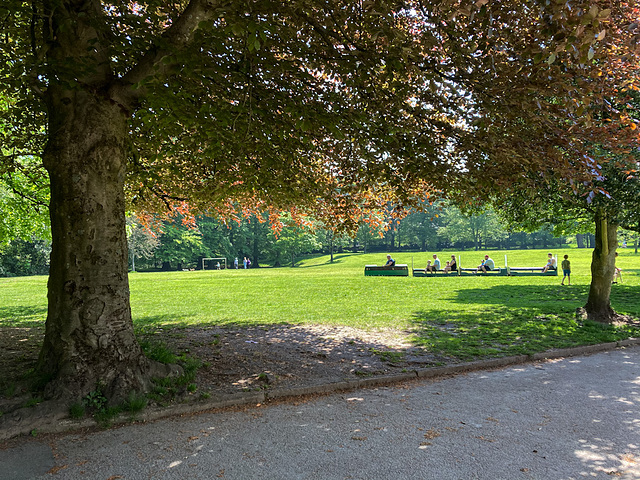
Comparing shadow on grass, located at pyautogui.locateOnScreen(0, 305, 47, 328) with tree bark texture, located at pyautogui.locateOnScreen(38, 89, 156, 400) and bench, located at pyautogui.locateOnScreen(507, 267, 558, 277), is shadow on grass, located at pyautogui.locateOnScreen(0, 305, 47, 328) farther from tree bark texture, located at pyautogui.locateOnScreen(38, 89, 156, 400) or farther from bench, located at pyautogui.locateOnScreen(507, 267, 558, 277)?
bench, located at pyautogui.locateOnScreen(507, 267, 558, 277)

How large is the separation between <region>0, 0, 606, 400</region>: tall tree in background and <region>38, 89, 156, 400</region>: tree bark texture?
18 millimetres

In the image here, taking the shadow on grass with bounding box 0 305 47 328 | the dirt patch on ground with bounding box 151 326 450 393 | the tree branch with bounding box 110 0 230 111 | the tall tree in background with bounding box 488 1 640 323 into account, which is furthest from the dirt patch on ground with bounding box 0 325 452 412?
the tree branch with bounding box 110 0 230 111

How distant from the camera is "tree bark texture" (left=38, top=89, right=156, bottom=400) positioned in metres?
5.43

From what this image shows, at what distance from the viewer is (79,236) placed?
18.0 feet

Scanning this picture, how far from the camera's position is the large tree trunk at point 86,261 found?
5.43m

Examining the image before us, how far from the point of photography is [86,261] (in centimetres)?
548

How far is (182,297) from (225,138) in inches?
513

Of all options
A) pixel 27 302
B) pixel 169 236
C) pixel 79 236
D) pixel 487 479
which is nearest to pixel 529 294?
pixel 487 479

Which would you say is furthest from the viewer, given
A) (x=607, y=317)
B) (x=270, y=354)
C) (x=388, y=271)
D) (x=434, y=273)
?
(x=434, y=273)

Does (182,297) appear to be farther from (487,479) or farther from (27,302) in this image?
(487,479)

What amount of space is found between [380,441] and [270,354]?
12.5ft

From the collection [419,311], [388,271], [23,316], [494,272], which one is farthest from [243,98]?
[494,272]

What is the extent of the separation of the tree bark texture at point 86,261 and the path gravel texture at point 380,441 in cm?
95

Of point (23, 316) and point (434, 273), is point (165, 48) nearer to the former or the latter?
point (23, 316)
